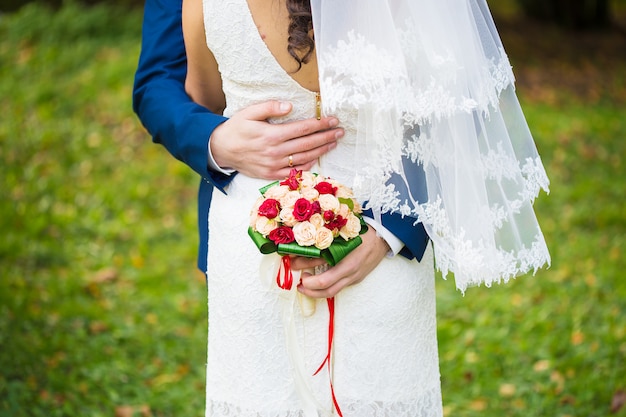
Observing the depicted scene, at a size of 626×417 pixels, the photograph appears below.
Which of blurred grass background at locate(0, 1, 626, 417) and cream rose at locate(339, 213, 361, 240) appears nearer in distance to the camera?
cream rose at locate(339, 213, 361, 240)

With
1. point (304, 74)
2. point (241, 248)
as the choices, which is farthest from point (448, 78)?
point (241, 248)

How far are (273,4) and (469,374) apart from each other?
3.19 metres

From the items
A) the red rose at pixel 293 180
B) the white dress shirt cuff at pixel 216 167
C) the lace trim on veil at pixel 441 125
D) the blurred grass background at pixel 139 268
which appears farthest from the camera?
the blurred grass background at pixel 139 268

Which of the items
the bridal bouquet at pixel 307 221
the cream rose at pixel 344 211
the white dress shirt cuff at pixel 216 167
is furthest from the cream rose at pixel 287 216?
the white dress shirt cuff at pixel 216 167

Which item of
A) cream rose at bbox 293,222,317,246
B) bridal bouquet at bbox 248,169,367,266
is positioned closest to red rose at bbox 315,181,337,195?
bridal bouquet at bbox 248,169,367,266

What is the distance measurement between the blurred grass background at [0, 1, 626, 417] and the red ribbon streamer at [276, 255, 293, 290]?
2.36 m

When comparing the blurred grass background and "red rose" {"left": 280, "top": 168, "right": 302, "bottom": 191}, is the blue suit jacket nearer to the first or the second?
"red rose" {"left": 280, "top": 168, "right": 302, "bottom": 191}

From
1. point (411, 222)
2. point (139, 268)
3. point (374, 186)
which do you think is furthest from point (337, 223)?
point (139, 268)

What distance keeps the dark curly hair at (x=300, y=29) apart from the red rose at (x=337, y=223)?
41 cm

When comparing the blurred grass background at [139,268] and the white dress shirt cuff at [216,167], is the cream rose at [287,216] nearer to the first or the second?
the white dress shirt cuff at [216,167]

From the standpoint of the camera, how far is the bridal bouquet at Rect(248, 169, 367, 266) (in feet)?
6.23

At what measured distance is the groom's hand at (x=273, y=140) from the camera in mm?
2061

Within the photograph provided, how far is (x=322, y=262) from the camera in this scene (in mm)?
2033

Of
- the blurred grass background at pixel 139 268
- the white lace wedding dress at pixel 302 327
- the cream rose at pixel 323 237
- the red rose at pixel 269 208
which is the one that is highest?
the red rose at pixel 269 208
